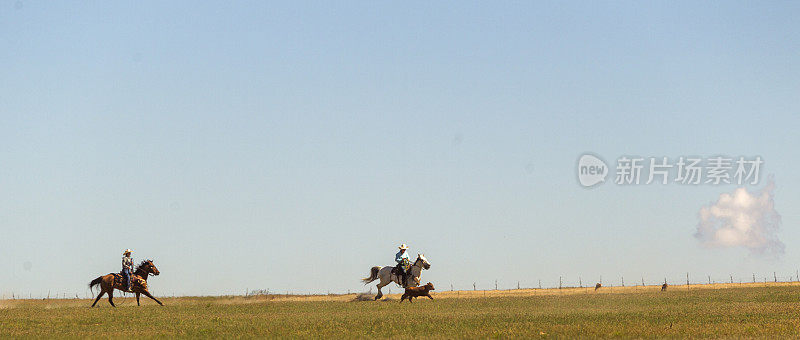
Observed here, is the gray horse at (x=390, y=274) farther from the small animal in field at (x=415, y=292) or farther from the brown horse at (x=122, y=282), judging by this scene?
the brown horse at (x=122, y=282)

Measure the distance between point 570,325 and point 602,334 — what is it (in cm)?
337

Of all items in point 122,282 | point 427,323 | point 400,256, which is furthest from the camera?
point 400,256

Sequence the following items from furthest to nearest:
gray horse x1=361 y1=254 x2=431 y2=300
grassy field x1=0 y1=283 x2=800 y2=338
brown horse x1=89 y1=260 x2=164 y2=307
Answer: gray horse x1=361 y1=254 x2=431 y2=300, brown horse x1=89 y1=260 x2=164 y2=307, grassy field x1=0 y1=283 x2=800 y2=338

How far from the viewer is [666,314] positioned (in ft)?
112

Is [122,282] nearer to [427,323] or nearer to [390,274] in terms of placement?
[390,274]

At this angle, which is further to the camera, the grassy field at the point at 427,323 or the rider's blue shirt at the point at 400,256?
the rider's blue shirt at the point at 400,256

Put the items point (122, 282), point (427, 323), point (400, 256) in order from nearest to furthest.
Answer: point (427, 323) < point (122, 282) < point (400, 256)

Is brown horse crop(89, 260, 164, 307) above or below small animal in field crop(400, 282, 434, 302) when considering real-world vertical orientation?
above

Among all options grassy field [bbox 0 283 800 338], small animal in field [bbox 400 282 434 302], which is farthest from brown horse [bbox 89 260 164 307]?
small animal in field [bbox 400 282 434 302]

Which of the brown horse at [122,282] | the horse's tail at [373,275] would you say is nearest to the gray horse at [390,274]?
the horse's tail at [373,275]

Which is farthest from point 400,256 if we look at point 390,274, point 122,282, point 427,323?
point 427,323

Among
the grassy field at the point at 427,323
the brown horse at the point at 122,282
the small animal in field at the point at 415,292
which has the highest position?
the brown horse at the point at 122,282

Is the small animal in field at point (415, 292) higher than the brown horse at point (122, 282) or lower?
lower

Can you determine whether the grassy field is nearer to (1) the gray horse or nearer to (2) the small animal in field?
(2) the small animal in field
